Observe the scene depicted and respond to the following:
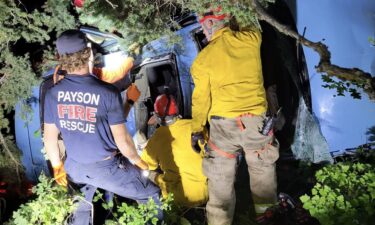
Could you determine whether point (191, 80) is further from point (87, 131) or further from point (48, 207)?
point (48, 207)

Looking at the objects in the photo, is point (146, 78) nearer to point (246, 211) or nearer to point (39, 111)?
point (39, 111)

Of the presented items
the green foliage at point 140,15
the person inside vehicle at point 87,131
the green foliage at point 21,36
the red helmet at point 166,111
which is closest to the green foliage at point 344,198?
the green foliage at point 140,15

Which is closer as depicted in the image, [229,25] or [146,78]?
[229,25]

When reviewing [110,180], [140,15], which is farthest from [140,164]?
[140,15]

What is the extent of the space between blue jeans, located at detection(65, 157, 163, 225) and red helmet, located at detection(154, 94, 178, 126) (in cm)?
75

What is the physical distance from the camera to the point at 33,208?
3.28 m

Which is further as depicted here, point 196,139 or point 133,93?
point 133,93

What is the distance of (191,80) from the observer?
15.2 ft

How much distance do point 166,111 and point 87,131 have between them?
3.63 ft

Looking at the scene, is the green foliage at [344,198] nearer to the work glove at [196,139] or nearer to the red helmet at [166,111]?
the work glove at [196,139]

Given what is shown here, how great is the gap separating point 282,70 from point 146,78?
179 cm

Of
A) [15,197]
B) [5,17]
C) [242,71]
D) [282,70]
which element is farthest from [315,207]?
[15,197]

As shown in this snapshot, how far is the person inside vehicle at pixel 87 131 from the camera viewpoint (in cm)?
328

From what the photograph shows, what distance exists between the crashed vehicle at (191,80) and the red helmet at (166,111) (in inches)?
18.4
